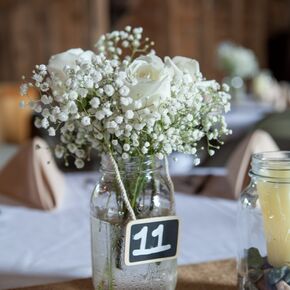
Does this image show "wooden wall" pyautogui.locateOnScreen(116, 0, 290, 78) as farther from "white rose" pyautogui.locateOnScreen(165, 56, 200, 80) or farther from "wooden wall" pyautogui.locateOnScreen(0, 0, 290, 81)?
"white rose" pyautogui.locateOnScreen(165, 56, 200, 80)

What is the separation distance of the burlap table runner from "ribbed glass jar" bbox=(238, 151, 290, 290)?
0.26 feet

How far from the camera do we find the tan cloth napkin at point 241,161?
1.44 m

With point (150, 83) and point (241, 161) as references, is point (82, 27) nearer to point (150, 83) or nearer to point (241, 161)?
point (241, 161)

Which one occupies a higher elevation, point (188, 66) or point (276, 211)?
point (188, 66)

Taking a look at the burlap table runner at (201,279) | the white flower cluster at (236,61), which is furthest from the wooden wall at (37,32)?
the burlap table runner at (201,279)

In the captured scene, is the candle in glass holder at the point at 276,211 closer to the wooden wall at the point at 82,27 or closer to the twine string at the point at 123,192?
the twine string at the point at 123,192

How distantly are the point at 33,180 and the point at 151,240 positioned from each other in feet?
2.46

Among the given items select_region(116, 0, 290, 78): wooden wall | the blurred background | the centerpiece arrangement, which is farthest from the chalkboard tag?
select_region(116, 0, 290, 78): wooden wall

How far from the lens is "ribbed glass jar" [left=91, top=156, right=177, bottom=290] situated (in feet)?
2.62

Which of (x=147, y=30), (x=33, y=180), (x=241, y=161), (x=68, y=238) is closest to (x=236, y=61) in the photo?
(x=147, y=30)

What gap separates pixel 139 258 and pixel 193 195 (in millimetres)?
807

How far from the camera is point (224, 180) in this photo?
1652 millimetres

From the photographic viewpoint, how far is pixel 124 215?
801 mm

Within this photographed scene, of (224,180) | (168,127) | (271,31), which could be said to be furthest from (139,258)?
(271,31)
